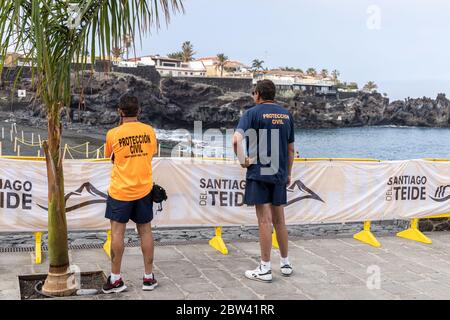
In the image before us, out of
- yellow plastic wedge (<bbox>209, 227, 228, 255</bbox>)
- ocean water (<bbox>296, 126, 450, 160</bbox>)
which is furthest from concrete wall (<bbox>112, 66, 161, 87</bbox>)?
yellow plastic wedge (<bbox>209, 227, 228, 255</bbox>)

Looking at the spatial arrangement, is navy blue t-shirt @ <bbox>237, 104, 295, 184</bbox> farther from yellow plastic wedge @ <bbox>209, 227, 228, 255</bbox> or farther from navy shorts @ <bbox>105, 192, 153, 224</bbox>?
yellow plastic wedge @ <bbox>209, 227, 228, 255</bbox>

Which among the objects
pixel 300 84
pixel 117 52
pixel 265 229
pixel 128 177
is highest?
pixel 300 84

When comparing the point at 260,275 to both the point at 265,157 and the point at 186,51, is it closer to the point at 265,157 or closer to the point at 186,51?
the point at 265,157

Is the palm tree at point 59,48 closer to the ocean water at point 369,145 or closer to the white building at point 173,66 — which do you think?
the ocean water at point 369,145

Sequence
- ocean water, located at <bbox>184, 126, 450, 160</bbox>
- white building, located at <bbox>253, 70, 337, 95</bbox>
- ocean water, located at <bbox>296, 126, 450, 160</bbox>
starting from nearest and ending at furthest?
ocean water, located at <bbox>184, 126, 450, 160</bbox>
ocean water, located at <bbox>296, 126, 450, 160</bbox>
white building, located at <bbox>253, 70, 337, 95</bbox>

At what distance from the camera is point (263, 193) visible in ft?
16.1

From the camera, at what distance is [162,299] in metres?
4.39

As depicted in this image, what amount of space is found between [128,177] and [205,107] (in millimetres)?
100314

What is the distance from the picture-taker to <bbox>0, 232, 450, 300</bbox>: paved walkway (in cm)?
465

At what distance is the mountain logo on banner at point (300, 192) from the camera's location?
23.1ft

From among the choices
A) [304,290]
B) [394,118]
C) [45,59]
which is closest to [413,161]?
[304,290]

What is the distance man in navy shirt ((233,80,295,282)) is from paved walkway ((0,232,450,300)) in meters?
0.46

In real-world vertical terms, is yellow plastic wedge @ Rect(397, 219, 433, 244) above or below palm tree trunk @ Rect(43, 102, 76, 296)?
below

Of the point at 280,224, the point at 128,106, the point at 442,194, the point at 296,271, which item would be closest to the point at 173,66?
the point at 442,194
